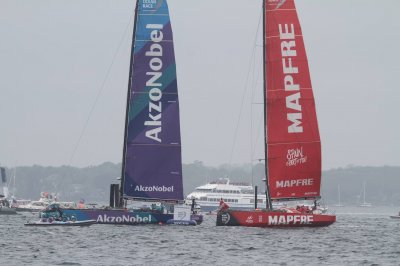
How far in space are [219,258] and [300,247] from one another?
8.04 meters

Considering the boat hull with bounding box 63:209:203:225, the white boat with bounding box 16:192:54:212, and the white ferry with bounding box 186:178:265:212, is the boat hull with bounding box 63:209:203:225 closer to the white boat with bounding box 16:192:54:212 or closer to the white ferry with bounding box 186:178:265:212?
the white boat with bounding box 16:192:54:212

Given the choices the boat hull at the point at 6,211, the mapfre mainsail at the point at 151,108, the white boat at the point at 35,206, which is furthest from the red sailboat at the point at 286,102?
the white boat at the point at 35,206

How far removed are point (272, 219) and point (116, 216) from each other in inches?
396

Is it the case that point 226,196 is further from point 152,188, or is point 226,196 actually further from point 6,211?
point 152,188

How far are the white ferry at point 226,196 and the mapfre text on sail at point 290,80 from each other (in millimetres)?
86115

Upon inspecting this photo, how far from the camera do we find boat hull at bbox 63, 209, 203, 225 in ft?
218

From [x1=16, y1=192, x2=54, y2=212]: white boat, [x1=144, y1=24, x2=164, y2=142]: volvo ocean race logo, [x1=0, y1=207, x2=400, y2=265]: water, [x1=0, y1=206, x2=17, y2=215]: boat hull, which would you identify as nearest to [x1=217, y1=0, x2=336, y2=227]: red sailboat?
[x1=0, y1=207, x2=400, y2=265]: water

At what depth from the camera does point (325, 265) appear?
45.7 metres

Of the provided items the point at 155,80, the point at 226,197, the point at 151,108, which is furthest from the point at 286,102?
the point at 226,197

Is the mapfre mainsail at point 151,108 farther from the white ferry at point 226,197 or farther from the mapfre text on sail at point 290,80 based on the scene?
the white ferry at point 226,197

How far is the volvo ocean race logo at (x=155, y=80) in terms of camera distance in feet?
225

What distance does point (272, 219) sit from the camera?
65.4m

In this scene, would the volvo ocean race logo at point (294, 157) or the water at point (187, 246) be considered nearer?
the water at point (187, 246)

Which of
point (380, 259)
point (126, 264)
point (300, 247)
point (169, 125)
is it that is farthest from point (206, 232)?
point (126, 264)
